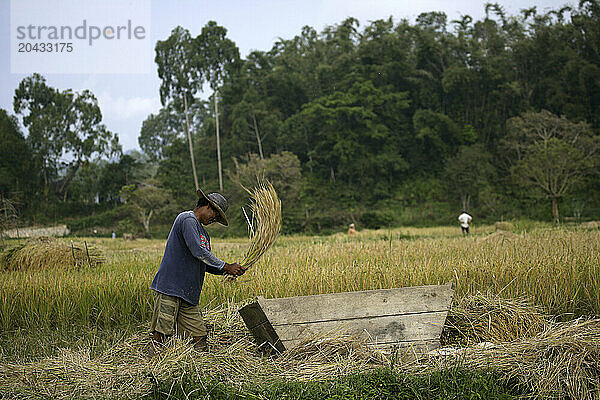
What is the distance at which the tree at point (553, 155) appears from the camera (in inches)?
896

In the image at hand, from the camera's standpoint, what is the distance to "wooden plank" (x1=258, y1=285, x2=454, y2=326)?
4.00 m

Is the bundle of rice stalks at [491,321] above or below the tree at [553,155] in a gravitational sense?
below

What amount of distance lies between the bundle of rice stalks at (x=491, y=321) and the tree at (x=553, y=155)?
63.1ft

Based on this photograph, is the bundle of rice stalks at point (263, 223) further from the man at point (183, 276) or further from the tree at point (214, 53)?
the tree at point (214, 53)

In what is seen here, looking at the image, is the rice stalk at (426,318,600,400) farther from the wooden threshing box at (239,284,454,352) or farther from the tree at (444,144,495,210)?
the tree at (444,144,495,210)

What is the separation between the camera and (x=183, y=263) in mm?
3818

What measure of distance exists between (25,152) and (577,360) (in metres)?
25.3

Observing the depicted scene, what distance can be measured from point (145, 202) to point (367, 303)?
2537cm

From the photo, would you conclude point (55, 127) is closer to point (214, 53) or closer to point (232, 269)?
point (214, 53)

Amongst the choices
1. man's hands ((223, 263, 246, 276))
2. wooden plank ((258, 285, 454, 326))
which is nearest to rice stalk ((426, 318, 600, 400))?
wooden plank ((258, 285, 454, 326))

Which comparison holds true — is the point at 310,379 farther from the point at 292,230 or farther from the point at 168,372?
the point at 292,230

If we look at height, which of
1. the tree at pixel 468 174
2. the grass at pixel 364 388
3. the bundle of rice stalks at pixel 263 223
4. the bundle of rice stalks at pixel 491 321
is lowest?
the grass at pixel 364 388

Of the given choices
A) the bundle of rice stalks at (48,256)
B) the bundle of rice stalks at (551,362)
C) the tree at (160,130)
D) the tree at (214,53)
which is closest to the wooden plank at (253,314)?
the bundle of rice stalks at (551,362)

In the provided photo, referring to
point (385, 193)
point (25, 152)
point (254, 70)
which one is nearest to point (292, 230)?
point (385, 193)
